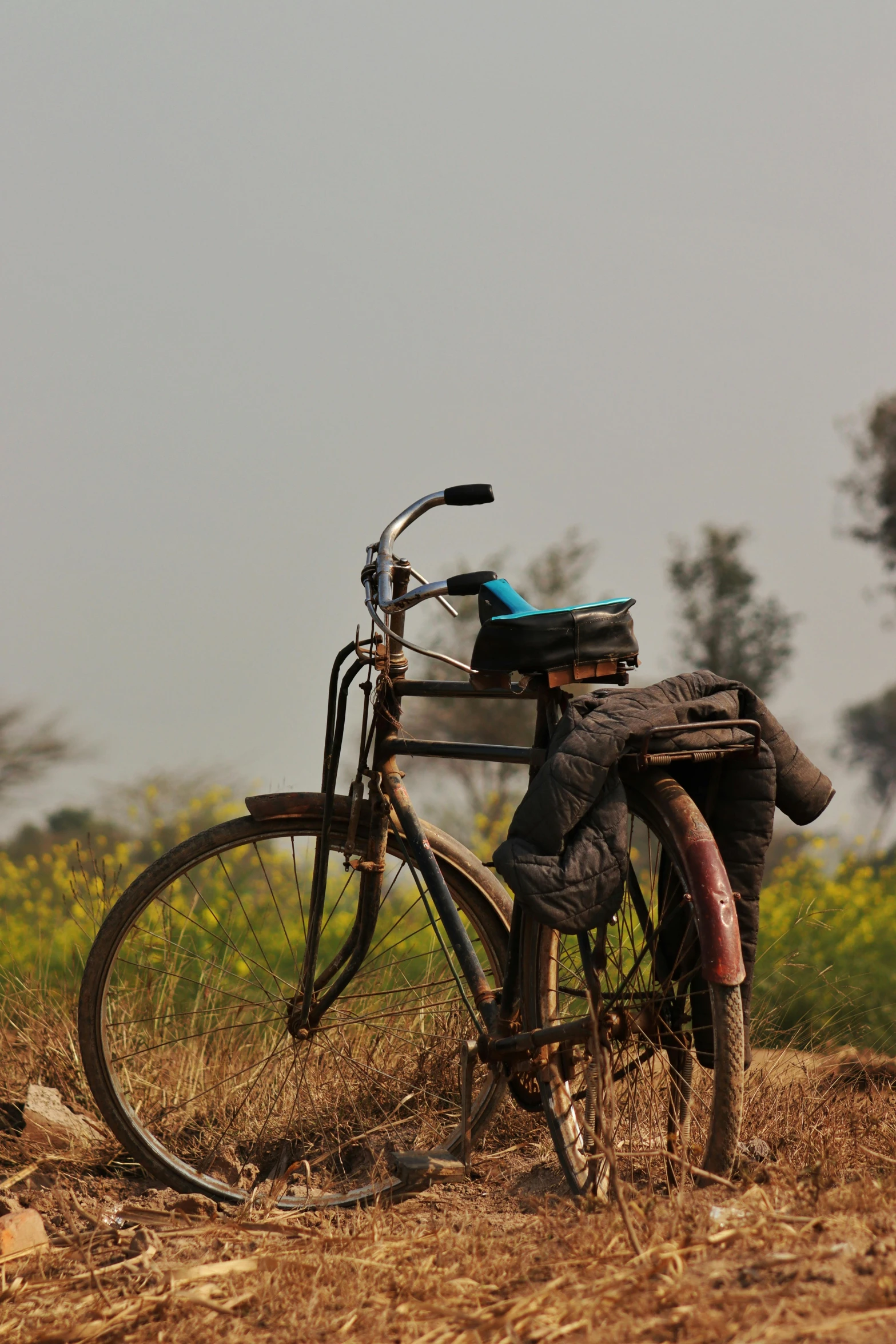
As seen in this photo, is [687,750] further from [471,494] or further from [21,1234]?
[21,1234]

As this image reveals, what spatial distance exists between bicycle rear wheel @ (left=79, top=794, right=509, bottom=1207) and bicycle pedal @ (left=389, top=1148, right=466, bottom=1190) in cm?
14

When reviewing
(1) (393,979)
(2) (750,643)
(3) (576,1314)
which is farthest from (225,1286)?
(2) (750,643)

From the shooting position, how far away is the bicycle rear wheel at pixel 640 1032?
2.69 m

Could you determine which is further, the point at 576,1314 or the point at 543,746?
the point at 543,746

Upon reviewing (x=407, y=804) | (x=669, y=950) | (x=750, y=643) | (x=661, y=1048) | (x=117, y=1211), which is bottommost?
(x=117, y=1211)

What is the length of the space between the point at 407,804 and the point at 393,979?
977 mm

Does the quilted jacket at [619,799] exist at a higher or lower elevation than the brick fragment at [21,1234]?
higher

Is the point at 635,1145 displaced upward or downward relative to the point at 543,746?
downward

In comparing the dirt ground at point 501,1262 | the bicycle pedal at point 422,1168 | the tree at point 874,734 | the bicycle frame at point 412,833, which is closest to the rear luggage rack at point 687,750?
the bicycle frame at point 412,833

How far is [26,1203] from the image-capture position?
10.0 feet

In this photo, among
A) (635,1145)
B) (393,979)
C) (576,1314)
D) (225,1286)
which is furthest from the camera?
(393,979)

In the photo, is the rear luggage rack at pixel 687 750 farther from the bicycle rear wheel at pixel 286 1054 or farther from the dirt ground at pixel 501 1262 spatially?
the dirt ground at pixel 501 1262

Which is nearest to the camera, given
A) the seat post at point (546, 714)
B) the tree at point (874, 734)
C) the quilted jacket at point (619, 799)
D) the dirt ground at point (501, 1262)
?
the dirt ground at point (501, 1262)

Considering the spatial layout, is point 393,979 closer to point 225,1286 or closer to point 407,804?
point 407,804
